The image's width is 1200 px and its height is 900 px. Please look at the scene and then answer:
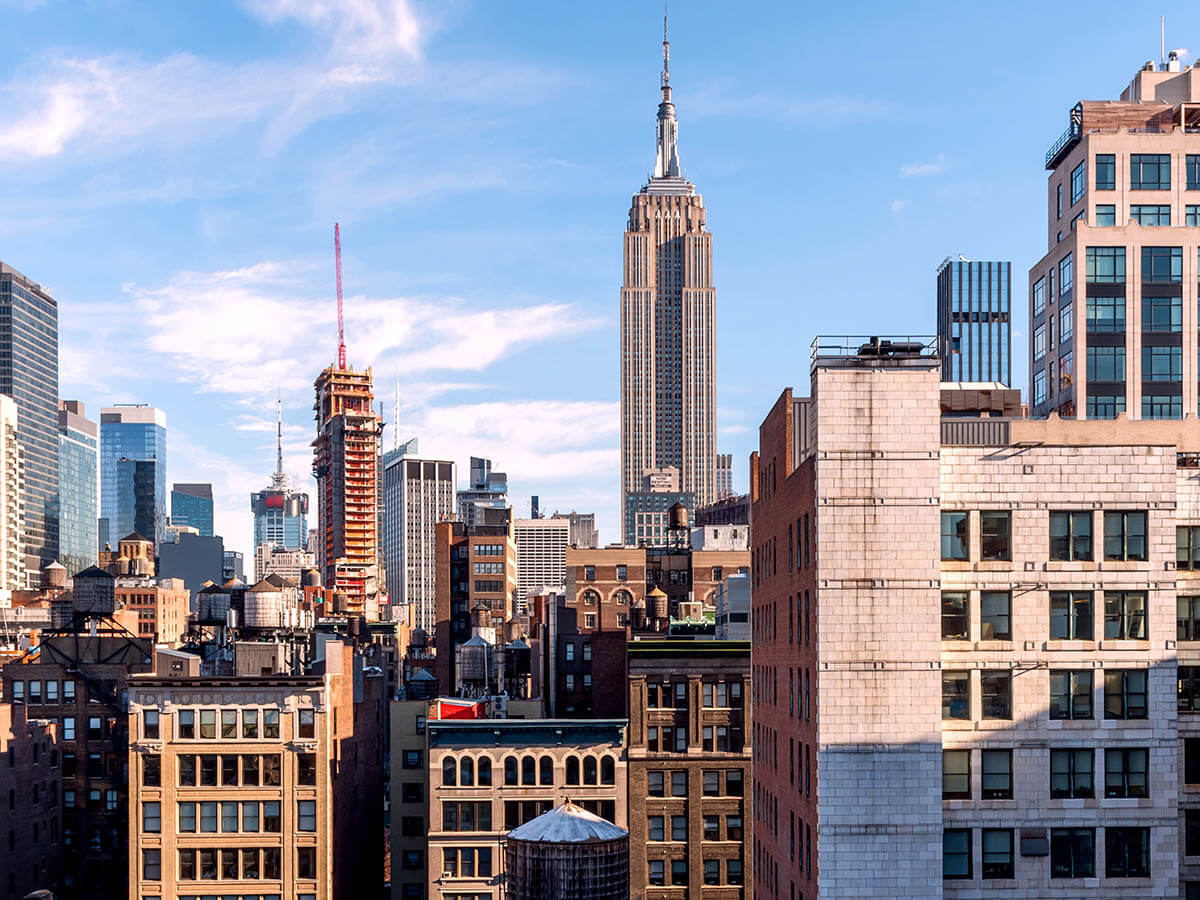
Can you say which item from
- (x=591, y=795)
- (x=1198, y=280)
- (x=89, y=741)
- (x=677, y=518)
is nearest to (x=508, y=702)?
(x=591, y=795)

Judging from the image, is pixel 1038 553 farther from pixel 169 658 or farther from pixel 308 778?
pixel 169 658

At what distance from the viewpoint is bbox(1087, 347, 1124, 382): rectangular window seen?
94.0 m

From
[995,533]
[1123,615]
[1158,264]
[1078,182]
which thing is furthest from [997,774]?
[1078,182]

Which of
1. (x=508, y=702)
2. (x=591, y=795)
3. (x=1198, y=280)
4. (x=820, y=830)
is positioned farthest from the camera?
(x=508, y=702)

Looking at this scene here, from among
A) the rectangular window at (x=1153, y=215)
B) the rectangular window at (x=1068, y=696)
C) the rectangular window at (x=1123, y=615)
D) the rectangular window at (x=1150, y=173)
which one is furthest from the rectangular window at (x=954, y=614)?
the rectangular window at (x=1150, y=173)

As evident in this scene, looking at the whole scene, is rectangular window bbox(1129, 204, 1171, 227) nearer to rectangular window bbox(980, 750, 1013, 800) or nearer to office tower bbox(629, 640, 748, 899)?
office tower bbox(629, 640, 748, 899)

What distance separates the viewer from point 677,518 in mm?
196750

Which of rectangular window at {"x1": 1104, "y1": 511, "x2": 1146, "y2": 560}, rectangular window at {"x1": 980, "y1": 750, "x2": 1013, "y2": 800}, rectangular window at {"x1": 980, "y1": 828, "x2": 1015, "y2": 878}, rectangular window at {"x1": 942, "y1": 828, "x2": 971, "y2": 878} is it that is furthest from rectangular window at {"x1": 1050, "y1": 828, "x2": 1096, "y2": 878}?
rectangular window at {"x1": 1104, "y1": 511, "x2": 1146, "y2": 560}

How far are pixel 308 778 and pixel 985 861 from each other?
59304mm

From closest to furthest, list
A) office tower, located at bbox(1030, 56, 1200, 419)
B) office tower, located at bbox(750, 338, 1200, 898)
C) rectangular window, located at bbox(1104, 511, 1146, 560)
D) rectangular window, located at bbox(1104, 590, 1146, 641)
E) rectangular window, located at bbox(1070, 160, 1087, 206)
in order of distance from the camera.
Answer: office tower, located at bbox(750, 338, 1200, 898)
rectangular window, located at bbox(1104, 590, 1146, 641)
rectangular window, located at bbox(1104, 511, 1146, 560)
office tower, located at bbox(1030, 56, 1200, 419)
rectangular window, located at bbox(1070, 160, 1087, 206)

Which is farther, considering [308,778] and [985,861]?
[308,778]

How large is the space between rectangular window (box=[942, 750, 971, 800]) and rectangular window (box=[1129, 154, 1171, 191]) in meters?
56.0

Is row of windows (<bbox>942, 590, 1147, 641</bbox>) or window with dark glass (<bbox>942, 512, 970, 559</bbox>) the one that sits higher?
window with dark glass (<bbox>942, 512, 970, 559</bbox>)

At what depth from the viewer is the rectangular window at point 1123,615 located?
2028 inches
